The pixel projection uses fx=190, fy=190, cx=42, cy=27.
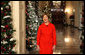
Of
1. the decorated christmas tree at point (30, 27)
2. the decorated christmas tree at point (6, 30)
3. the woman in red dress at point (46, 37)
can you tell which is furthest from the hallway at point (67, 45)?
the woman in red dress at point (46, 37)

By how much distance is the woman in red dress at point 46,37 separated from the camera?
5.35 m

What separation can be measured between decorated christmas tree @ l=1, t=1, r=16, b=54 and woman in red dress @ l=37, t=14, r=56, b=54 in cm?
141

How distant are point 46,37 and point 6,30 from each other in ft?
5.51

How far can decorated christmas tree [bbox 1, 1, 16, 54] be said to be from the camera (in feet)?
20.9

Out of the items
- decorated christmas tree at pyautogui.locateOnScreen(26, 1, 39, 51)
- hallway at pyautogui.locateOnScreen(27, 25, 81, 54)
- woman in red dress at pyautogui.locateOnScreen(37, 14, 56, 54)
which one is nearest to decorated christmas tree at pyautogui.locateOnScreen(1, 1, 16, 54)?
woman in red dress at pyautogui.locateOnScreen(37, 14, 56, 54)

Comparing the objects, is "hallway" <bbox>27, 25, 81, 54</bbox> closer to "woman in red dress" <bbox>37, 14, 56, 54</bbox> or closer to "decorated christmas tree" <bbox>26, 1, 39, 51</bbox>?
"decorated christmas tree" <bbox>26, 1, 39, 51</bbox>

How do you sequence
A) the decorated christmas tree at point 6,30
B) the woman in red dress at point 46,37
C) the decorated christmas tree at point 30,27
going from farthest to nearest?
the decorated christmas tree at point 30,27 → the decorated christmas tree at point 6,30 → the woman in red dress at point 46,37

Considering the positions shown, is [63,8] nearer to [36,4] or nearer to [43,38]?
[36,4]

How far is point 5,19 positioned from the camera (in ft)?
20.9

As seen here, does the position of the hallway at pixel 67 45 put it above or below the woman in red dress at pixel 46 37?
below

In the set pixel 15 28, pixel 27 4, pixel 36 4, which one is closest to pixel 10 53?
pixel 15 28

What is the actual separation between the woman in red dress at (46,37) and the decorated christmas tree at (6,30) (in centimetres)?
141

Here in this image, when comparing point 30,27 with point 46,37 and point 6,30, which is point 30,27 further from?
point 46,37

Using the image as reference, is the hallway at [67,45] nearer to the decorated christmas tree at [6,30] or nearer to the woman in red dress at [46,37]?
the decorated christmas tree at [6,30]
